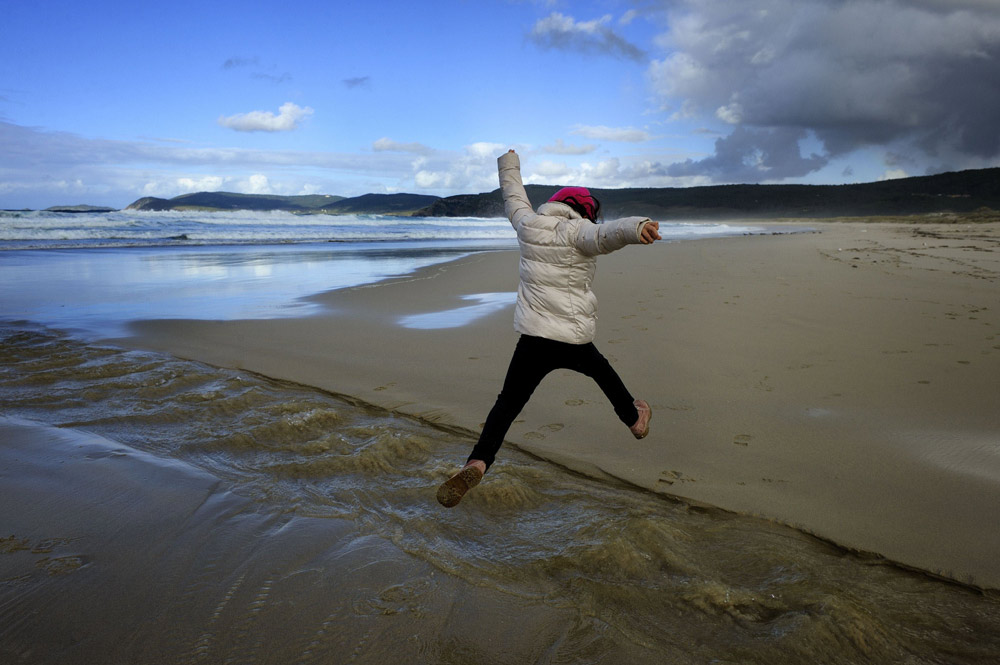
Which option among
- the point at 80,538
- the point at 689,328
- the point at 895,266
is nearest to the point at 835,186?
the point at 895,266

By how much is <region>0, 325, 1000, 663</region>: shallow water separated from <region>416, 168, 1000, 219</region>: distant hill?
5892 cm

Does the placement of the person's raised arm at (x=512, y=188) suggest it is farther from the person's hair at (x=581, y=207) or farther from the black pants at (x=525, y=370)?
the black pants at (x=525, y=370)

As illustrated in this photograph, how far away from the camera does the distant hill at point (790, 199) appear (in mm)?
68144

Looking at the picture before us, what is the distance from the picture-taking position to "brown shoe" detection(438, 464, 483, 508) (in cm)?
310

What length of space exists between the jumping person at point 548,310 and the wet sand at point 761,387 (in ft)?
1.68

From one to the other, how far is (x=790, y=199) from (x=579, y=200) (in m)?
97.3

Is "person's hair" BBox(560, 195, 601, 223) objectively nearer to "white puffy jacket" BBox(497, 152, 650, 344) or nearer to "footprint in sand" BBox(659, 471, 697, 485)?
"white puffy jacket" BBox(497, 152, 650, 344)

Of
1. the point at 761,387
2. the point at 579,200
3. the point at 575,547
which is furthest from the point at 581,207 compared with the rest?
the point at 761,387

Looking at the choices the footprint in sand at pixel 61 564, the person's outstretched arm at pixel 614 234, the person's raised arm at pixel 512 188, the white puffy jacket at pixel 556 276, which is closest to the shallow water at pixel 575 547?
the footprint in sand at pixel 61 564

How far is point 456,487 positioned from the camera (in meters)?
A: 3.10

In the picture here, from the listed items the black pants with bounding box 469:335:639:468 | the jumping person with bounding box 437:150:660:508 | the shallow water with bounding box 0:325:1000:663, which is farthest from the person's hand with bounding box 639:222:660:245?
the shallow water with bounding box 0:325:1000:663

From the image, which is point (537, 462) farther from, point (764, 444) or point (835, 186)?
point (835, 186)

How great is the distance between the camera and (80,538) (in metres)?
2.94

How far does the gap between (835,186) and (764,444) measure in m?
107
